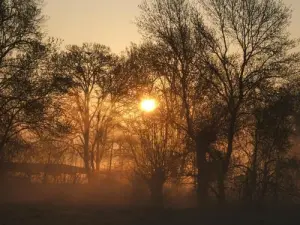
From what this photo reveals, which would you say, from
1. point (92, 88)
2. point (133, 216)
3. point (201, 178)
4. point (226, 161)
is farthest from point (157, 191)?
point (92, 88)

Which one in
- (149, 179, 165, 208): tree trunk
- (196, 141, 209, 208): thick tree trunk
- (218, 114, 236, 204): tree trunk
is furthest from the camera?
(149, 179, 165, 208): tree trunk

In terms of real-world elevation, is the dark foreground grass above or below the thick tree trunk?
below

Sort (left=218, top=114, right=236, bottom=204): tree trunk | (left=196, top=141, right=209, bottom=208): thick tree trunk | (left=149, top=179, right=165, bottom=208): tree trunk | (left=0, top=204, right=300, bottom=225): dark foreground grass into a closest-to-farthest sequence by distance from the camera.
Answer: (left=0, top=204, right=300, bottom=225): dark foreground grass, (left=218, top=114, right=236, bottom=204): tree trunk, (left=196, top=141, right=209, bottom=208): thick tree trunk, (left=149, top=179, right=165, bottom=208): tree trunk

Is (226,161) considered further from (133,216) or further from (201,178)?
(133,216)

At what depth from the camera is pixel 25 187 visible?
137ft

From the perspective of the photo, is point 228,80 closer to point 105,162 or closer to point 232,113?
point 232,113

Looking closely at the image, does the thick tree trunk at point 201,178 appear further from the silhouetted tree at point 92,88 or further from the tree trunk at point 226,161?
the silhouetted tree at point 92,88

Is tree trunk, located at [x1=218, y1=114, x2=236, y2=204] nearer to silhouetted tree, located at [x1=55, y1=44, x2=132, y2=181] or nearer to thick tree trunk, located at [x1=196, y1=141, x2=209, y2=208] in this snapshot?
thick tree trunk, located at [x1=196, y1=141, x2=209, y2=208]

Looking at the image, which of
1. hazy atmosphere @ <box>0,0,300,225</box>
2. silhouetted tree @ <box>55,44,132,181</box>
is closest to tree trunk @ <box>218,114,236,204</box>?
hazy atmosphere @ <box>0,0,300,225</box>

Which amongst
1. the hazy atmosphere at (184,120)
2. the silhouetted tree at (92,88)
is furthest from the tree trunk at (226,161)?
the silhouetted tree at (92,88)

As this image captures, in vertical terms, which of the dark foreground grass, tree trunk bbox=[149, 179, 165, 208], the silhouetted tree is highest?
the silhouetted tree

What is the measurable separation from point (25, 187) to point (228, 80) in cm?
2199

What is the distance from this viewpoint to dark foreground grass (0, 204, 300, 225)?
964 inches

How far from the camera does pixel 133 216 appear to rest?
2827 cm
